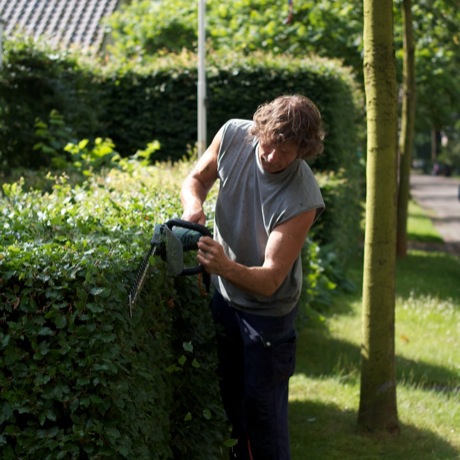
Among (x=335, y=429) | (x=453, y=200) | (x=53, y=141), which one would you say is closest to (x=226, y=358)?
(x=335, y=429)

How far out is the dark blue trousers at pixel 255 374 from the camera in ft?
13.5

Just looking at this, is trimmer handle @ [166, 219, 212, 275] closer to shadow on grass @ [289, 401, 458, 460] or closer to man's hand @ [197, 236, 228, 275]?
man's hand @ [197, 236, 228, 275]

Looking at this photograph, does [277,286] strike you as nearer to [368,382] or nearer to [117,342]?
[117,342]

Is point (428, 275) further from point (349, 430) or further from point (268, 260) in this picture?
point (268, 260)

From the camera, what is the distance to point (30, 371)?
10.8ft

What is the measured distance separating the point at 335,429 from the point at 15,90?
24.6 feet

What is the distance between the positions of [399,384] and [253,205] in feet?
10.9

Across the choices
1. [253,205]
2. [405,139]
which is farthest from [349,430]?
[405,139]

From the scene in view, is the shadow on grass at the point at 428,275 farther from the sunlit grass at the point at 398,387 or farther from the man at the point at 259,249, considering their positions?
the man at the point at 259,249

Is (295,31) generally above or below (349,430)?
above

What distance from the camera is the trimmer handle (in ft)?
12.5

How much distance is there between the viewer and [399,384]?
6.89 meters

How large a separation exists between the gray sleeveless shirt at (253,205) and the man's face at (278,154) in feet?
0.24

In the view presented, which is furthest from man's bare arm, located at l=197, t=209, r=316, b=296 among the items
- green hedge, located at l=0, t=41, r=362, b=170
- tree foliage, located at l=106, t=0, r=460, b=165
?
tree foliage, located at l=106, t=0, r=460, b=165
